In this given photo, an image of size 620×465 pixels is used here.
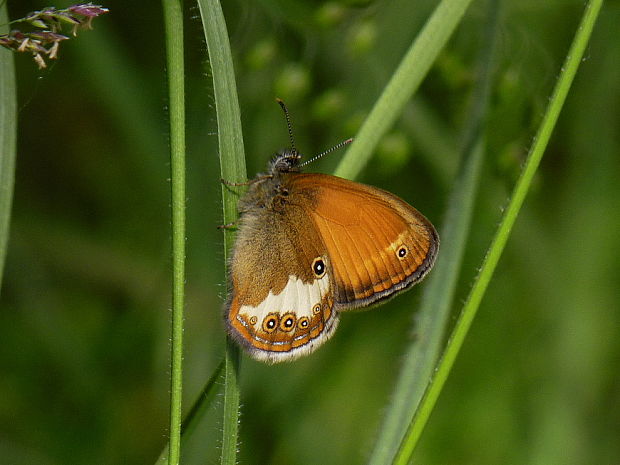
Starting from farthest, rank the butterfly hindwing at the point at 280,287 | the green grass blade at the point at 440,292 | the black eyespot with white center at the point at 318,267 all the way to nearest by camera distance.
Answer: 1. the black eyespot with white center at the point at 318,267
2. the butterfly hindwing at the point at 280,287
3. the green grass blade at the point at 440,292

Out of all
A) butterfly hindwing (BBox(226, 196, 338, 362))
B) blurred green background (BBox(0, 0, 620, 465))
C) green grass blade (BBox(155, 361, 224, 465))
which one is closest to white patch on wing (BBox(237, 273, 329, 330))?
butterfly hindwing (BBox(226, 196, 338, 362))

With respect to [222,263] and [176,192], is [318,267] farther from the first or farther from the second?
[176,192]

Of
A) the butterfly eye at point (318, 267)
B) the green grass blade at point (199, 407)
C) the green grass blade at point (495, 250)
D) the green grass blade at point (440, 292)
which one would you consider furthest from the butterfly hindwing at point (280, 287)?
the green grass blade at point (495, 250)

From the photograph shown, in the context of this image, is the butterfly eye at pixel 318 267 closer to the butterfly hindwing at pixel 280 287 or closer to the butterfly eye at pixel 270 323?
the butterfly hindwing at pixel 280 287

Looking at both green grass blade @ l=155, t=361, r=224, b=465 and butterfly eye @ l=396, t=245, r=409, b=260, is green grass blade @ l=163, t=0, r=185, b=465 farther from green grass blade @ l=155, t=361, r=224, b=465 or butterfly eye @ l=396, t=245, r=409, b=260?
butterfly eye @ l=396, t=245, r=409, b=260

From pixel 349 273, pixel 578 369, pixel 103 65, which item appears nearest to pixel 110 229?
pixel 103 65

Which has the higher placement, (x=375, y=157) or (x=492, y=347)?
(x=375, y=157)

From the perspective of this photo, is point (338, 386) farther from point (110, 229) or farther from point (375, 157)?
point (110, 229)
